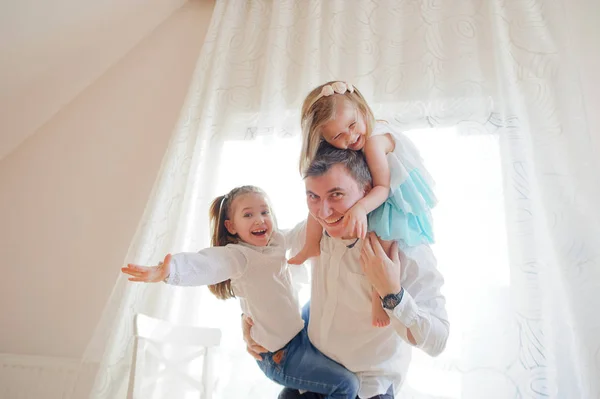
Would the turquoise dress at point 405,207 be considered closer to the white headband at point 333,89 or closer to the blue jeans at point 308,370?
the white headband at point 333,89

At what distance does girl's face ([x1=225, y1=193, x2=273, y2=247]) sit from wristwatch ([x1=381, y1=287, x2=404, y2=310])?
0.43 meters

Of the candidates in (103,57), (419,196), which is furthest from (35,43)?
(419,196)

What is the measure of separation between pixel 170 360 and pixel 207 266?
23.0 inches

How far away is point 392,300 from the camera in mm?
940

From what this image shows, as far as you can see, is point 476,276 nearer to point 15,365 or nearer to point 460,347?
point 460,347

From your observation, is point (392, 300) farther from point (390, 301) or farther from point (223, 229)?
point (223, 229)

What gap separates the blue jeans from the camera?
1045mm

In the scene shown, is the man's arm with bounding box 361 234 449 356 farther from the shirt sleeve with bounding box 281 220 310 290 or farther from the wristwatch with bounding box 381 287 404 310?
the shirt sleeve with bounding box 281 220 310 290

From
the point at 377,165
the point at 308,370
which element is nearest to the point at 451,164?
the point at 377,165

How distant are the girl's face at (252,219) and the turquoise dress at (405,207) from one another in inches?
12.5

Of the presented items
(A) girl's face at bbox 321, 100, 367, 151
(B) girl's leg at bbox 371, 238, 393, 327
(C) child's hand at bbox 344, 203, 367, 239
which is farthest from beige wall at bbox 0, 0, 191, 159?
(B) girl's leg at bbox 371, 238, 393, 327

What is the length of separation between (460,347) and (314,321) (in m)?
0.67

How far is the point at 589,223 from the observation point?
59.8 inches

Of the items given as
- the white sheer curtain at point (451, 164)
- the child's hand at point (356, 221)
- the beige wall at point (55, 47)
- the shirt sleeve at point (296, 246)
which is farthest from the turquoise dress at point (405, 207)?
the beige wall at point (55, 47)
